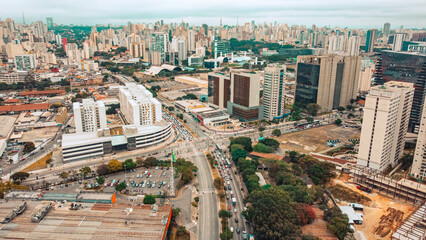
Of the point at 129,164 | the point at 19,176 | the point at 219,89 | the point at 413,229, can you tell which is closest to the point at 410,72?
the point at 219,89

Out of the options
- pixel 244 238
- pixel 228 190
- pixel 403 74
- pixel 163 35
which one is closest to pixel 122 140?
pixel 228 190

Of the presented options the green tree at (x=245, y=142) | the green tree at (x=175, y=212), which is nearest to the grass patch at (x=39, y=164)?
the green tree at (x=175, y=212)

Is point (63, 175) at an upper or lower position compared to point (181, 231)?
upper

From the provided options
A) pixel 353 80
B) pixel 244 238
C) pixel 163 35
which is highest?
pixel 163 35

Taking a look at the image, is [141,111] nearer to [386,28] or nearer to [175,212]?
[175,212]

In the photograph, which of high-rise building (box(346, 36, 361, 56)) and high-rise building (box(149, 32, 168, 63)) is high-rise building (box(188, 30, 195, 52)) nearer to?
high-rise building (box(149, 32, 168, 63))

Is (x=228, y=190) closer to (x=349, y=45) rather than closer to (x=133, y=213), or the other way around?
(x=133, y=213)

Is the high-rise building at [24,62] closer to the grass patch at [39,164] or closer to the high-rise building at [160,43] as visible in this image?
the high-rise building at [160,43]
